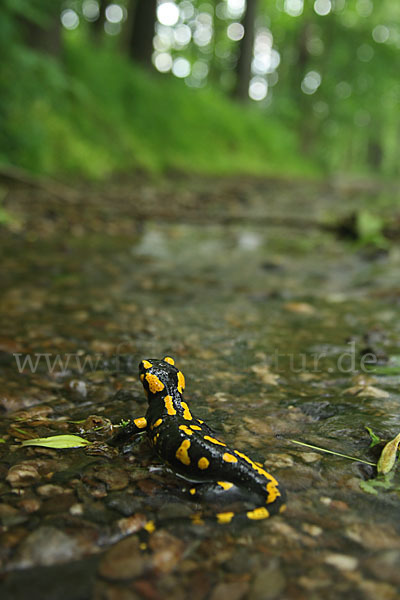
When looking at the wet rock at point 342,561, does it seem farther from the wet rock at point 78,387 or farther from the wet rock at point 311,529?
the wet rock at point 78,387

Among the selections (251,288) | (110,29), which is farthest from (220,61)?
(251,288)

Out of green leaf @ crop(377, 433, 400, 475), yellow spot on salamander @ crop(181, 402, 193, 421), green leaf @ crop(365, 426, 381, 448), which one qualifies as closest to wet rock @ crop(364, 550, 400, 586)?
green leaf @ crop(377, 433, 400, 475)

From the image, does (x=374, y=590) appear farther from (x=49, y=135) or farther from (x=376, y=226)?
(x=49, y=135)

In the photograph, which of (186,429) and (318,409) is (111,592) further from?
(318,409)

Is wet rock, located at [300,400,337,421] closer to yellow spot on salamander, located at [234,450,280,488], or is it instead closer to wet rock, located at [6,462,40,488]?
yellow spot on salamander, located at [234,450,280,488]

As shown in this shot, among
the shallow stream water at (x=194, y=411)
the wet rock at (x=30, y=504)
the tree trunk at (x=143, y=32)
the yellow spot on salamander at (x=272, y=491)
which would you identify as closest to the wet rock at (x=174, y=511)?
the shallow stream water at (x=194, y=411)

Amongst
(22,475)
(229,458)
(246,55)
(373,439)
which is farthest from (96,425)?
(246,55)

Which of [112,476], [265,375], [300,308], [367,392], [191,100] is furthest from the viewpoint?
[191,100]
